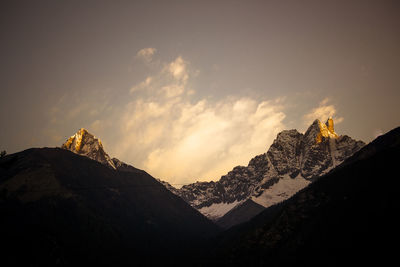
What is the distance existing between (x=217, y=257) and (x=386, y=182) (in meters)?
95.1

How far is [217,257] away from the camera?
155500 millimetres

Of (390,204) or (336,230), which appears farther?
(336,230)

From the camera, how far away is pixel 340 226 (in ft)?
356

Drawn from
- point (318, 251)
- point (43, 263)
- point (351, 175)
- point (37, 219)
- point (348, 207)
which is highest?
point (37, 219)

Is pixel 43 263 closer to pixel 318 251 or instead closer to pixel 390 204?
pixel 318 251

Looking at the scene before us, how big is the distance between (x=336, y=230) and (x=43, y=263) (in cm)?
12540

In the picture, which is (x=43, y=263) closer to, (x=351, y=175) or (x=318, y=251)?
(x=318, y=251)

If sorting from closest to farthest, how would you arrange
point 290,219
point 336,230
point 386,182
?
point 336,230
point 386,182
point 290,219

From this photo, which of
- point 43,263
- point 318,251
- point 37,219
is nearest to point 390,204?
point 318,251

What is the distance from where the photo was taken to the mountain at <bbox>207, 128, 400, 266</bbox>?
90000 mm

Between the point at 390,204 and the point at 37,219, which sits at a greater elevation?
the point at 37,219

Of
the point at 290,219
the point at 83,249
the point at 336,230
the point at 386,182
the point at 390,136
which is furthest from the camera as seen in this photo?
the point at 390,136

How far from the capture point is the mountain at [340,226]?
90.0 m

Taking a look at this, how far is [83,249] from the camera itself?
495 ft
